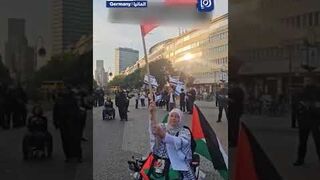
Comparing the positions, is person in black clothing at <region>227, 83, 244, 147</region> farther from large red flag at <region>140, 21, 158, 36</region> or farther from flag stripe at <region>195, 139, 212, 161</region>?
large red flag at <region>140, 21, 158, 36</region>

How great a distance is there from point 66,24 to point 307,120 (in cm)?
228

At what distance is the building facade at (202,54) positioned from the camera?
5043 millimetres

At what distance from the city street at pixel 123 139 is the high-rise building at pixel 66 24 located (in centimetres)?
63

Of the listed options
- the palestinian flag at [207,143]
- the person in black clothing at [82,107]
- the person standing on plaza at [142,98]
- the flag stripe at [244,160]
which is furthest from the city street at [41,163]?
the flag stripe at [244,160]

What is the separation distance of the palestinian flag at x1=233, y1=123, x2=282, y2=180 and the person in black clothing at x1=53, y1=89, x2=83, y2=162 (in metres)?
1.42

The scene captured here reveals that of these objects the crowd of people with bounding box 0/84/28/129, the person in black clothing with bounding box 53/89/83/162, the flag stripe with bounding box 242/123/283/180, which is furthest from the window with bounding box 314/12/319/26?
the crowd of people with bounding box 0/84/28/129

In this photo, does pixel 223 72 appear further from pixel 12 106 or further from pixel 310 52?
pixel 12 106

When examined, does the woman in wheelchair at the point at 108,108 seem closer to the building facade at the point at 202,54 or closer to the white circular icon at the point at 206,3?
the building facade at the point at 202,54

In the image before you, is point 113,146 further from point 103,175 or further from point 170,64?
point 170,64

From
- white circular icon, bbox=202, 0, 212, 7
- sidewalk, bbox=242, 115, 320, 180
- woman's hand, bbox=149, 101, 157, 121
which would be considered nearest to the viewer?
white circular icon, bbox=202, 0, 212, 7

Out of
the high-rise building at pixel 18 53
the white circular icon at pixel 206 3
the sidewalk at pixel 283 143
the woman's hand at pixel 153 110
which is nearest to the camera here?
the high-rise building at pixel 18 53

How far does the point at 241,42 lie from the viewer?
5129mm

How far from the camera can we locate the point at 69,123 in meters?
5.05

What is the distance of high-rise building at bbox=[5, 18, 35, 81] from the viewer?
4.86 metres
